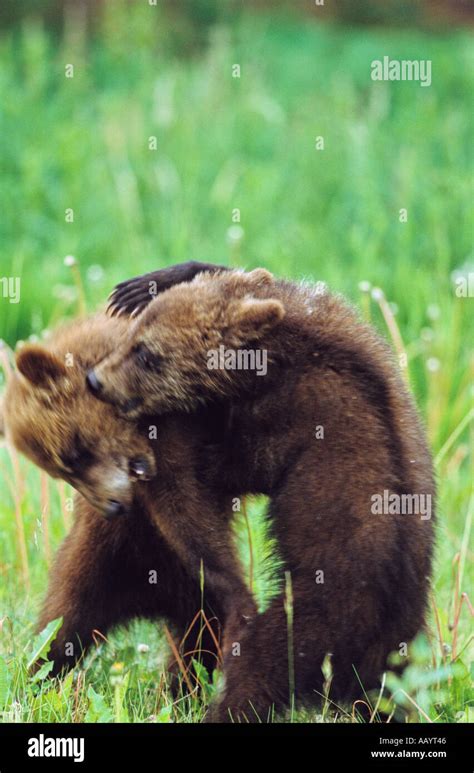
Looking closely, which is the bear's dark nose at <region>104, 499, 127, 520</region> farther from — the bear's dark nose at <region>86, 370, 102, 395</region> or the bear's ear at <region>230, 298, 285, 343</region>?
the bear's ear at <region>230, 298, 285, 343</region>

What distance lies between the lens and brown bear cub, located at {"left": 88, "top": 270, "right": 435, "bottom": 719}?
14.2 feet

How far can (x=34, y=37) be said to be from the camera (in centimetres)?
1118

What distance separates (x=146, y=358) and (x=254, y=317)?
440 millimetres

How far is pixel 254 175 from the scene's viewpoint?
10156mm

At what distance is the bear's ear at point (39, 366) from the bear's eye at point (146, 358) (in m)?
0.26

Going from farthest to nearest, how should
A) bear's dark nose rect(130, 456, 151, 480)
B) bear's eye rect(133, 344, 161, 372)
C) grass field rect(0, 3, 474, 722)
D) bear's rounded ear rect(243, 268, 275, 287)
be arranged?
grass field rect(0, 3, 474, 722) < bear's rounded ear rect(243, 268, 275, 287) < bear's eye rect(133, 344, 161, 372) < bear's dark nose rect(130, 456, 151, 480)

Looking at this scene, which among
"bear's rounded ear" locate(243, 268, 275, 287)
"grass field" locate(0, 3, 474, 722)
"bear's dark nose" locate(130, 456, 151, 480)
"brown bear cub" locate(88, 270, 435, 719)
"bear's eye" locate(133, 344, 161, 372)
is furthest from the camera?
"grass field" locate(0, 3, 474, 722)

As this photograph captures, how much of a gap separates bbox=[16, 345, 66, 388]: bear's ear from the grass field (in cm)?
172

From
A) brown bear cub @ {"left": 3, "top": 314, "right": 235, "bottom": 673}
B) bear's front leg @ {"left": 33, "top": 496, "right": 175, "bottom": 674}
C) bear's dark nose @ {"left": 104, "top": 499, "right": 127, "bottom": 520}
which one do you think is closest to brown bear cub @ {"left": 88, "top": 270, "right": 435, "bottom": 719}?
brown bear cub @ {"left": 3, "top": 314, "right": 235, "bottom": 673}

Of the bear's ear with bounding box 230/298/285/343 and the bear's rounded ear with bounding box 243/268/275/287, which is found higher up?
the bear's rounded ear with bounding box 243/268/275/287

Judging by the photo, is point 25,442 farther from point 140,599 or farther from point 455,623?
point 455,623

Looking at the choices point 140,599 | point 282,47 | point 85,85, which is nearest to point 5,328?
point 85,85

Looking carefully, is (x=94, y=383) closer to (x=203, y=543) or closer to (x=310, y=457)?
(x=203, y=543)

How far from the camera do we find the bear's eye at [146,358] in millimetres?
4600
